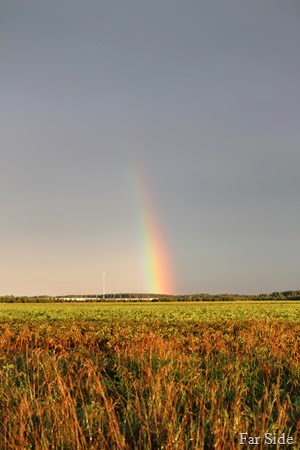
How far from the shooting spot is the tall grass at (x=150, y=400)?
594 cm

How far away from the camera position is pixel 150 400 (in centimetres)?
664

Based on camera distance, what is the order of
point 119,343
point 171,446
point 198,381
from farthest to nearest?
point 119,343 → point 198,381 → point 171,446

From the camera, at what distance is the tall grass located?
19.5 feet

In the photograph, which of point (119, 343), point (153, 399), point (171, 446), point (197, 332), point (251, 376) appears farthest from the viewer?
point (197, 332)

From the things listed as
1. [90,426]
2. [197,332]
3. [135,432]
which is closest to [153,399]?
[135,432]

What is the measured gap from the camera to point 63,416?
629cm

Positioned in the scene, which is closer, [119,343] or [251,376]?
[251,376]

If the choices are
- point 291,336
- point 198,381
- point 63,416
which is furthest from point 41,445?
point 291,336

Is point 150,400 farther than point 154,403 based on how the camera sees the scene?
No

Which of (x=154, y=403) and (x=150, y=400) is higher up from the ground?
(x=150, y=400)

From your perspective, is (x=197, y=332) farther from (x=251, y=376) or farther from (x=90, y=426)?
(x=90, y=426)

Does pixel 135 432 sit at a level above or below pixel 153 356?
below

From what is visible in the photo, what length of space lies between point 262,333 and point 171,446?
13.9 m

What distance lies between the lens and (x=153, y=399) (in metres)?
→ 6.79
